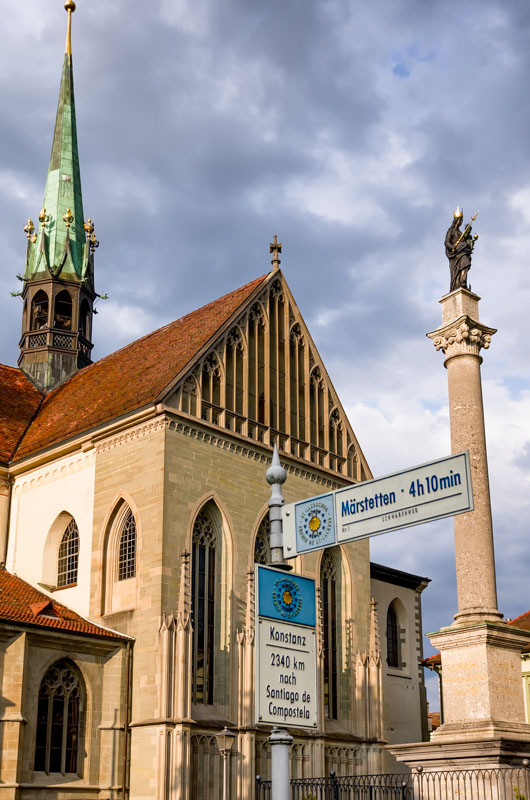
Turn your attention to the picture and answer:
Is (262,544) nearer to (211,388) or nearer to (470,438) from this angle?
(211,388)

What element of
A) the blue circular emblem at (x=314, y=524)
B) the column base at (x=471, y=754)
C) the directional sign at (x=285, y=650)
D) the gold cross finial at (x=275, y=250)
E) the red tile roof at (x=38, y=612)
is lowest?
the column base at (x=471, y=754)

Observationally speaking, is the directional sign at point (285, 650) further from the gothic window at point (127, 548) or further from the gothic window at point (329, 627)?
the gothic window at point (329, 627)

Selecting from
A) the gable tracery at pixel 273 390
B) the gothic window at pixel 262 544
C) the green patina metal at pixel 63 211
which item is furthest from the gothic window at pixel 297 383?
the green patina metal at pixel 63 211

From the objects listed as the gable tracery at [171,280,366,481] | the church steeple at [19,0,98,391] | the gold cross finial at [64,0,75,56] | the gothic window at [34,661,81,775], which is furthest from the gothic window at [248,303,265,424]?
the gold cross finial at [64,0,75,56]

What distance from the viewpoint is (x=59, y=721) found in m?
22.0

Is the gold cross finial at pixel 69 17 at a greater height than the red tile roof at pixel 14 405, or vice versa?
the gold cross finial at pixel 69 17

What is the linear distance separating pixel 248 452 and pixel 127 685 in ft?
23.6

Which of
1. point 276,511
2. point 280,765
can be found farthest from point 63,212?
point 280,765

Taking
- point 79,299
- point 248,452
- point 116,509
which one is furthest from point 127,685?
point 79,299

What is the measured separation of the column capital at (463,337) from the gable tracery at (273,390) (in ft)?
29.1

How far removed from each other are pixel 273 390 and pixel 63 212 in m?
14.8

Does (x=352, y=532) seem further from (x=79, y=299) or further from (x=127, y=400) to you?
(x=79, y=299)

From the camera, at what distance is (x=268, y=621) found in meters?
8.38

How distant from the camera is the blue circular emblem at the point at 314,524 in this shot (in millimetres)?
9203
